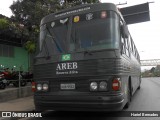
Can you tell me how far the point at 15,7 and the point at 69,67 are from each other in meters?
10.9

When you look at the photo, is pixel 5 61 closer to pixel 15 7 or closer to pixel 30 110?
pixel 15 7

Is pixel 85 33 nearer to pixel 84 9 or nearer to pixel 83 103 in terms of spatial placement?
pixel 84 9

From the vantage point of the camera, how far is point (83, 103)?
659cm

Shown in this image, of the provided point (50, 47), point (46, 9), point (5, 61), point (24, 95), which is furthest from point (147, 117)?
point (5, 61)

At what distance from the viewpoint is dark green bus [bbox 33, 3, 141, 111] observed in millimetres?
6523

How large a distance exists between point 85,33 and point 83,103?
183cm

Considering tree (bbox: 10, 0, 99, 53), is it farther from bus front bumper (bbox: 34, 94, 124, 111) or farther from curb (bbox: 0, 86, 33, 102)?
bus front bumper (bbox: 34, 94, 124, 111)

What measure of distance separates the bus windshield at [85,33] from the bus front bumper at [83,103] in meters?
1.23

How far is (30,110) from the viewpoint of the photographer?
9031mm

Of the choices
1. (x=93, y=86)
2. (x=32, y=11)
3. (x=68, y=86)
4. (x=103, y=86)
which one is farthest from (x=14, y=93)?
(x=103, y=86)

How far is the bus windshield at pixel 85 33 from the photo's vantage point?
688 cm

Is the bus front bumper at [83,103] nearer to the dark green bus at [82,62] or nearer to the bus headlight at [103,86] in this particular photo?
the dark green bus at [82,62]

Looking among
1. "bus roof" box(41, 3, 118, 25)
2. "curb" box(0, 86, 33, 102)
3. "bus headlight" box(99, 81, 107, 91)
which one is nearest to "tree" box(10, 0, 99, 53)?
"curb" box(0, 86, 33, 102)

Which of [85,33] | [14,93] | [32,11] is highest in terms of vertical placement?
[32,11]
